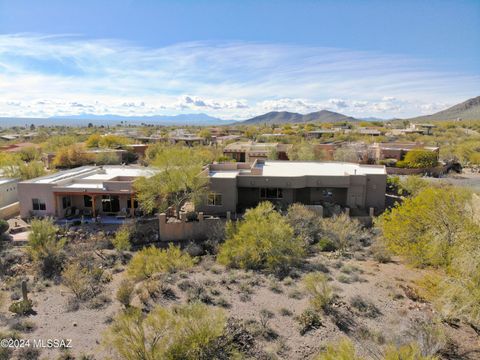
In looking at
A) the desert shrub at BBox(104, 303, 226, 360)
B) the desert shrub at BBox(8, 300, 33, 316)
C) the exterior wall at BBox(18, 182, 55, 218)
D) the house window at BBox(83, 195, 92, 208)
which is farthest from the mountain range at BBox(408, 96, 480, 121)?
the desert shrub at BBox(8, 300, 33, 316)

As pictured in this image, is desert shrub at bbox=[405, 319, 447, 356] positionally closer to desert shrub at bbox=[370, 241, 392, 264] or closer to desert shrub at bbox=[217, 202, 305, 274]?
desert shrub at bbox=[370, 241, 392, 264]

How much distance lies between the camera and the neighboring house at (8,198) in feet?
93.2

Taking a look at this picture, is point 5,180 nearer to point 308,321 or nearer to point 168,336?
point 168,336

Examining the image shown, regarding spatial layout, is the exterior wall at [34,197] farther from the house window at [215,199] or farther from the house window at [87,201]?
the house window at [215,199]

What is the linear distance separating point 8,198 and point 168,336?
2680 centimetres

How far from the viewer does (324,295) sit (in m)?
14.9

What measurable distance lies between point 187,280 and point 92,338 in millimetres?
5450

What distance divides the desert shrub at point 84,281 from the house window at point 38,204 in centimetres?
1058

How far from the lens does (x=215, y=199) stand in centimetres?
2769

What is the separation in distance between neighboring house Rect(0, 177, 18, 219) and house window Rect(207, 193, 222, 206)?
16136 millimetres

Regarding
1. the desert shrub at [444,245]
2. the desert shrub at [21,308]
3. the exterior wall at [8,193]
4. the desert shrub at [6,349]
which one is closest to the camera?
the desert shrub at [444,245]

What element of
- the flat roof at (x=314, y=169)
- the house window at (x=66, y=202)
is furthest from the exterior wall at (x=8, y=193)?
the flat roof at (x=314, y=169)

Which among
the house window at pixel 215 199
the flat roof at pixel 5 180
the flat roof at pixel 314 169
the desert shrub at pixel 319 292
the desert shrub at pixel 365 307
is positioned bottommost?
the desert shrub at pixel 365 307

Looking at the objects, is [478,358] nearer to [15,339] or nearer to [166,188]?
[15,339]
